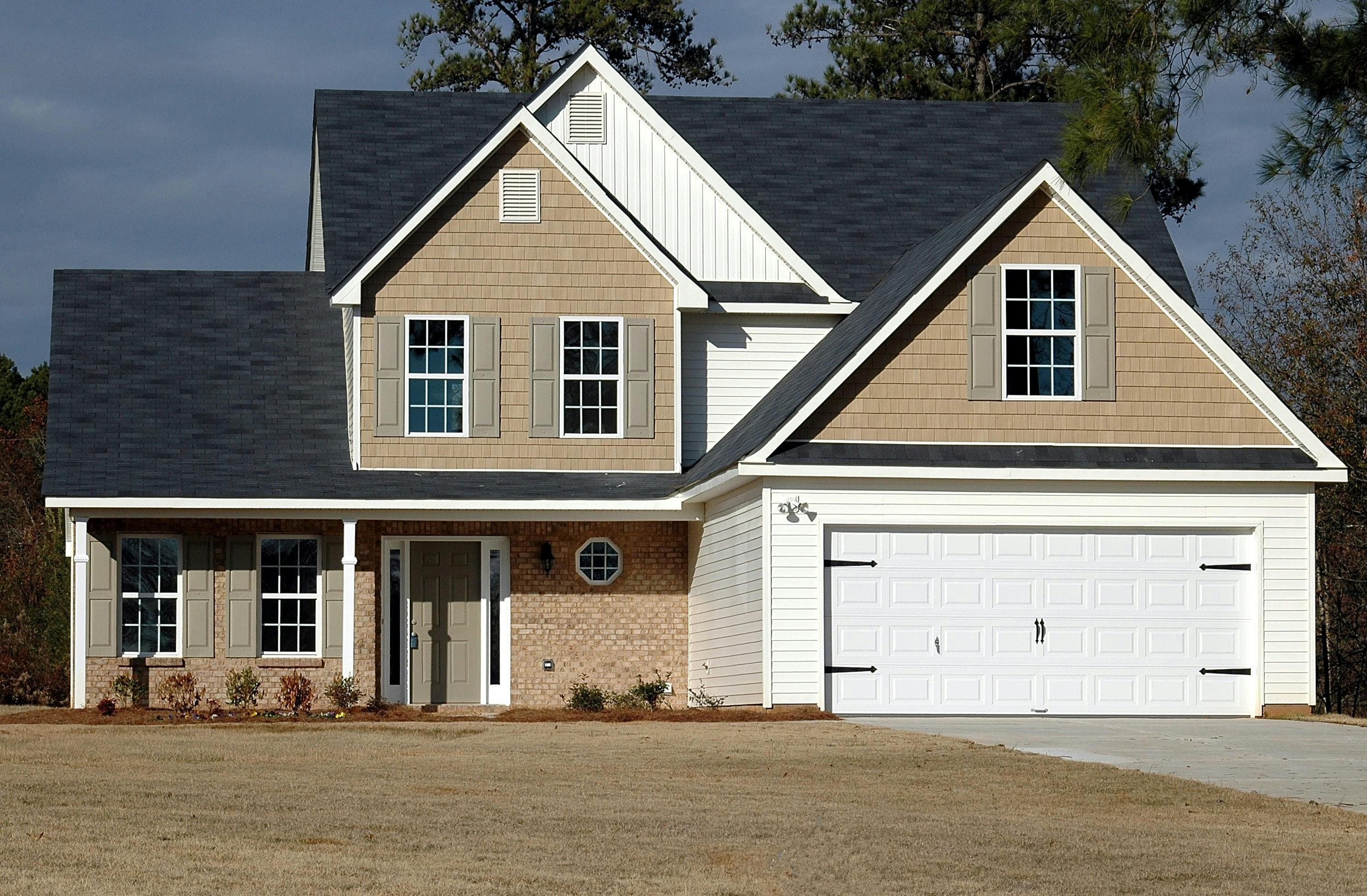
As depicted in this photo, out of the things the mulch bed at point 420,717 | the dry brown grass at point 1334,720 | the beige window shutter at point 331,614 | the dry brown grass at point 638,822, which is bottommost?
the dry brown grass at point 1334,720

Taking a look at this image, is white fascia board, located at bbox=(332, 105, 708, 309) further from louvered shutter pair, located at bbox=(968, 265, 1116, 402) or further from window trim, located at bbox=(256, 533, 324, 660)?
louvered shutter pair, located at bbox=(968, 265, 1116, 402)

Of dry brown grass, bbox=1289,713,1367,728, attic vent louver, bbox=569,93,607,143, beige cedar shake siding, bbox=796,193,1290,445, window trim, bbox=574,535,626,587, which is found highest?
attic vent louver, bbox=569,93,607,143

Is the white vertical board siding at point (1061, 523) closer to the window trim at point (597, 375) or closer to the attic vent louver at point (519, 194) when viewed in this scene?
the window trim at point (597, 375)

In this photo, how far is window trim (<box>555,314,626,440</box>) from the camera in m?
23.0

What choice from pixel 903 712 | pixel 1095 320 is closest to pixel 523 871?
pixel 903 712

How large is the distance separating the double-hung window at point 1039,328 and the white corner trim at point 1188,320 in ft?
1.89

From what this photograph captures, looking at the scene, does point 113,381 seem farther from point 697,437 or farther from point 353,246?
point 697,437

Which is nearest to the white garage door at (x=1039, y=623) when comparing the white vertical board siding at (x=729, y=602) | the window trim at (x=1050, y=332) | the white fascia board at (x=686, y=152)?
the white vertical board siding at (x=729, y=602)

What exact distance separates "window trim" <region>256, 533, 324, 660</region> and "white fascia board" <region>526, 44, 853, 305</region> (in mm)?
6334

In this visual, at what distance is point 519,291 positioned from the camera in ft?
75.1

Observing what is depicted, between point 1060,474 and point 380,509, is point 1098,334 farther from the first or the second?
point 380,509

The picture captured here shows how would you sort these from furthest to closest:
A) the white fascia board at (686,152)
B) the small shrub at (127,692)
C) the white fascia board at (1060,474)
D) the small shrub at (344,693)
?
the white fascia board at (686,152) → the small shrub at (127,692) → the small shrub at (344,693) → the white fascia board at (1060,474)

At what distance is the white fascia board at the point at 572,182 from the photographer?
73.5 feet

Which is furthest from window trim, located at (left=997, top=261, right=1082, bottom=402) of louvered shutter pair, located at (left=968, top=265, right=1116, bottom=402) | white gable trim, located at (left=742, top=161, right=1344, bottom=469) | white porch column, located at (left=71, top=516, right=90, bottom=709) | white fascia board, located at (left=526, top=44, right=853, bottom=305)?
white porch column, located at (left=71, top=516, right=90, bottom=709)
